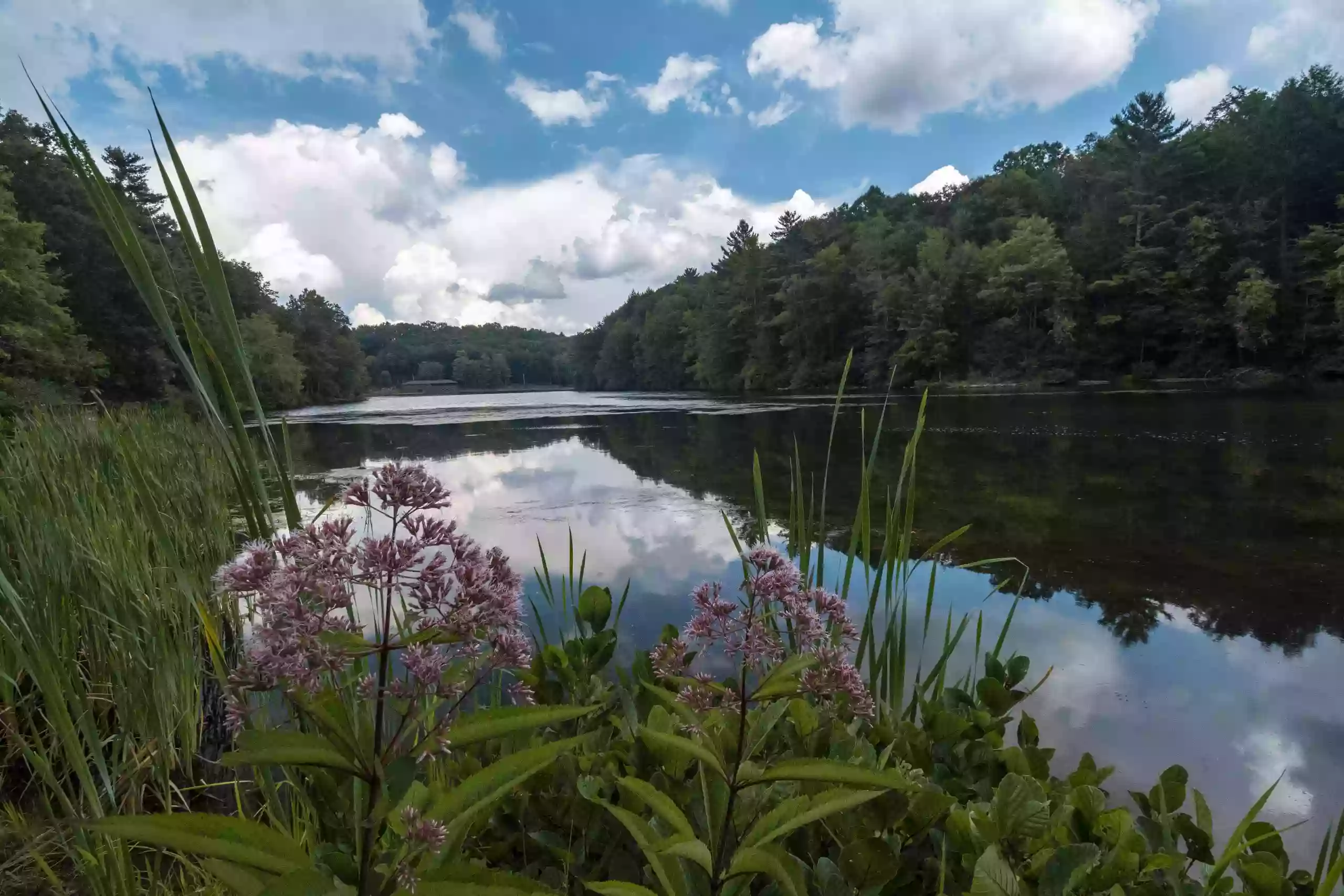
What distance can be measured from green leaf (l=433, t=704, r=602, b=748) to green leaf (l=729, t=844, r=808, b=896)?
25cm

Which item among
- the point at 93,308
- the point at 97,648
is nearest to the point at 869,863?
the point at 97,648

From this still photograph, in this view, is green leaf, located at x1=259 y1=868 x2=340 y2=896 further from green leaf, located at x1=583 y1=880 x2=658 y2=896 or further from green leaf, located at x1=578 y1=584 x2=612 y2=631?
green leaf, located at x1=578 y1=584 x2=612 y2=631

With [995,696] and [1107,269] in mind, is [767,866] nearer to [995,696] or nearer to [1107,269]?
[995,696]

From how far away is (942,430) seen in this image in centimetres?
1415

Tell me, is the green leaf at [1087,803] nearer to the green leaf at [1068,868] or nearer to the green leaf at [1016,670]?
the green leaf at [1068,868]

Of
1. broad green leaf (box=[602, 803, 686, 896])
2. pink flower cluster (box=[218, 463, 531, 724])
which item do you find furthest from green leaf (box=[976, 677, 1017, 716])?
pink flower cluster (box=[218, 463, 531, 724])

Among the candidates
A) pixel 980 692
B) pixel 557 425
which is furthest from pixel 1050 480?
pixel 557 425

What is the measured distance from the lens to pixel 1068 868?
0.92 metres

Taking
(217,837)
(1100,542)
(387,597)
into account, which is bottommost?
(1100,542)

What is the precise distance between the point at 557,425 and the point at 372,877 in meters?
18.3

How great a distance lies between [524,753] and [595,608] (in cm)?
83

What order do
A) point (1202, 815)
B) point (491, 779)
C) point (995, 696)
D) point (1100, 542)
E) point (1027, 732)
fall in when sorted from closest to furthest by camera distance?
point (491, 779) < point (1202, 815) < point (1027, 732) < point (995, 696) < point (1100, 542)

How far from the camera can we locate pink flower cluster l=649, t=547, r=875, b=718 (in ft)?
3.57

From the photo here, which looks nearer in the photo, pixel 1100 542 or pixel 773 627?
pixel 773 627
